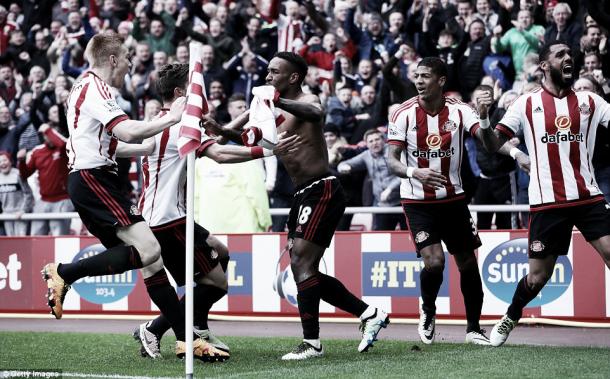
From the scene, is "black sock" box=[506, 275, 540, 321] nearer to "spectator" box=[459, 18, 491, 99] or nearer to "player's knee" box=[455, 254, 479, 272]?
"player's knee" box=[455, 254, 479, 272]

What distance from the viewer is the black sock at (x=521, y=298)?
30.6 feet

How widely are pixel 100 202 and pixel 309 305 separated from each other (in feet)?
6.45

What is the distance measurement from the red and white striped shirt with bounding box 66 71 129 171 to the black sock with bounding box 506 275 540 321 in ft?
12.2

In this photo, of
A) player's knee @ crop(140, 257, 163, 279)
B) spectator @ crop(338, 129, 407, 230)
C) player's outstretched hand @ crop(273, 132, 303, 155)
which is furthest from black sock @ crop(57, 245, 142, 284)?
spectator @ crop(338, 129, 407, 230)

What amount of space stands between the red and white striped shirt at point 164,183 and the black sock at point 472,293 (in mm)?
2742

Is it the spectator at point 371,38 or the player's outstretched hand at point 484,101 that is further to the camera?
the spectator at point 371,38

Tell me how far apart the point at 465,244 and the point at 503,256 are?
7.46 feet

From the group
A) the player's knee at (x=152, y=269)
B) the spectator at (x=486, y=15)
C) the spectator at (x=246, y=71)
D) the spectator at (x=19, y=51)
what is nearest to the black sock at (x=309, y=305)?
the player's knee at (x=152, y=269)

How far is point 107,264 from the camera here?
8.41m

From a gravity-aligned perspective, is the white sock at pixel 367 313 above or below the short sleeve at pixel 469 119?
below

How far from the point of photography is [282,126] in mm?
9117

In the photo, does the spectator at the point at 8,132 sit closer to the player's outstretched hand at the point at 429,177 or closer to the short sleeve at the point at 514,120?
the player's outstretched hand at the point at 429,177

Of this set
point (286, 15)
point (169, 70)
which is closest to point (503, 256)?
point (169, 70)

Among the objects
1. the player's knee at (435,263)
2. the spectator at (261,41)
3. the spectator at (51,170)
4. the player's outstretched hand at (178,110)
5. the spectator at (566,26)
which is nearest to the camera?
the player's outstretched hand at (178,110)
